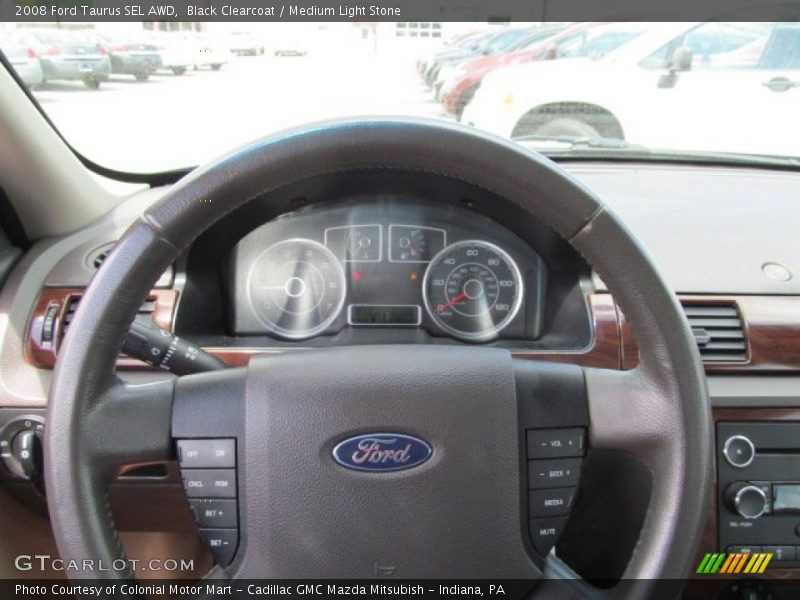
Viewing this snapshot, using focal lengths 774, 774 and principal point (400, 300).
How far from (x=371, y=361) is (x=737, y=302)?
107 cm

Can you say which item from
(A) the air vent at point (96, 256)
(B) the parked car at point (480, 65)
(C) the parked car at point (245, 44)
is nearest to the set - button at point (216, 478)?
(A) the air vent at point (96, 256)

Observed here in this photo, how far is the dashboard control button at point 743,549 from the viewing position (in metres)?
1.79

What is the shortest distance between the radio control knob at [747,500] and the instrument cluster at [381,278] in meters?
0.62

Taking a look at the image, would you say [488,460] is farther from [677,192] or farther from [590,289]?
[677,192]

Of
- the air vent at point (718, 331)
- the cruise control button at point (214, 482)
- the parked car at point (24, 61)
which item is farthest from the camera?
the parked car at point (24, 61)

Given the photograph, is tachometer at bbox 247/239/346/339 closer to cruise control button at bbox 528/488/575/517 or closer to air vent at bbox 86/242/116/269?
air vent at bbox 86/242/116/269

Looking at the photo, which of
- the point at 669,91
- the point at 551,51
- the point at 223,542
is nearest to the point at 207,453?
the point at 223,542

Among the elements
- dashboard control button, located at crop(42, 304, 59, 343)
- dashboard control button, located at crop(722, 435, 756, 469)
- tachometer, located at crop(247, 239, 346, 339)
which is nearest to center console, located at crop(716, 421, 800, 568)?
dashboard control button, located at crop(722, 435, 756, 469)

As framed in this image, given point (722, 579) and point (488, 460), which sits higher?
point (488, 460)

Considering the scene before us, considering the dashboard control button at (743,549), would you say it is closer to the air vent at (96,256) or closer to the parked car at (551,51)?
the parked car at (551,51)

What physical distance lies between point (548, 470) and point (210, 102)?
1.75 meters

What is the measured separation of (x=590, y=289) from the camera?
188 cm
